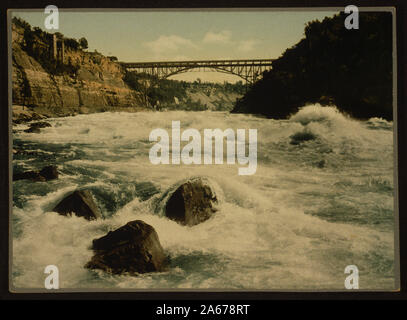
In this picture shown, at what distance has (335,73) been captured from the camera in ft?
12.9

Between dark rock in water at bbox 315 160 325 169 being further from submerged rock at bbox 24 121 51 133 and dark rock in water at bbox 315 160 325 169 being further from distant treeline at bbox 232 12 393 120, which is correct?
submerged rock at bbox 24 121 51 133

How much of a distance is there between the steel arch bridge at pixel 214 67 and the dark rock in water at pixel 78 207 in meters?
1.58

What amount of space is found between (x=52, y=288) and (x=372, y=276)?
136 inches

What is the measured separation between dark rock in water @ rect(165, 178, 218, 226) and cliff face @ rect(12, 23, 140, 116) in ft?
3.78

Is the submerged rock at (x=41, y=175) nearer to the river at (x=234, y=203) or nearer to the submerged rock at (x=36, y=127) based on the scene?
the river at (x=234, y=203)

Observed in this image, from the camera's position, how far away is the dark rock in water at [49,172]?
3859 mm

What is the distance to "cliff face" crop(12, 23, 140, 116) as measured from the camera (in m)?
3.86

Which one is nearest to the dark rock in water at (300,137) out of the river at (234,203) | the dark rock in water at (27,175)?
the river at (234,203)

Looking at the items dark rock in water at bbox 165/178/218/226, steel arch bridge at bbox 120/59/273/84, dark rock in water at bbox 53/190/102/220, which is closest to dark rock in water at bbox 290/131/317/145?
steel arch bridge at bbox 120/59/273/84

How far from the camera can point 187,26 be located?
3.82 metres

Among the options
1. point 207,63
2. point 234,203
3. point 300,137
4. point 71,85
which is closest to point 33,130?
point 71,85

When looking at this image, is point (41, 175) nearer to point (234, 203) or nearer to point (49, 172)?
point (49, 172)

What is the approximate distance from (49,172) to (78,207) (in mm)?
522
